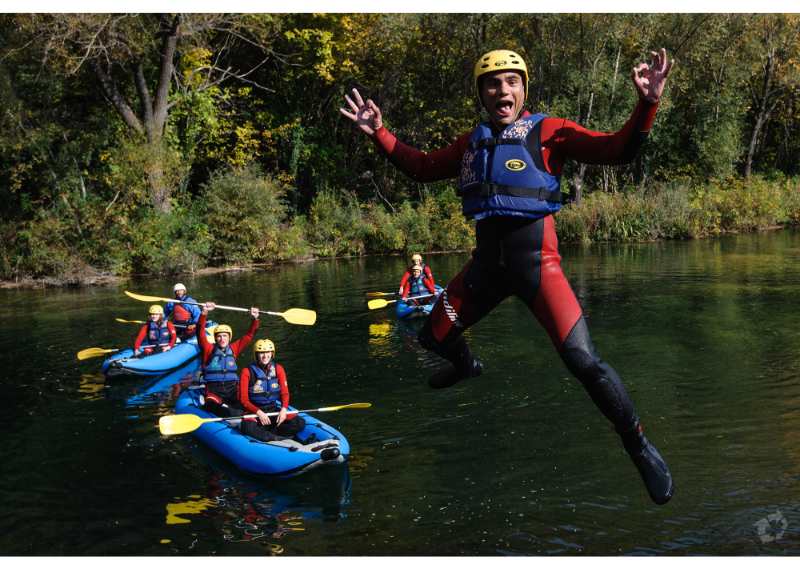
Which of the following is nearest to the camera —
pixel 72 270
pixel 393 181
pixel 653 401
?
pixel 653 401

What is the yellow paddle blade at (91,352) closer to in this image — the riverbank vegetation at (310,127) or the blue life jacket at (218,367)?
the blue life jacket at (218,367)

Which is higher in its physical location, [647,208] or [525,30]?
[525,30]

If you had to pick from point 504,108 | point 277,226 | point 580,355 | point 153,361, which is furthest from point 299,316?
point 277,226

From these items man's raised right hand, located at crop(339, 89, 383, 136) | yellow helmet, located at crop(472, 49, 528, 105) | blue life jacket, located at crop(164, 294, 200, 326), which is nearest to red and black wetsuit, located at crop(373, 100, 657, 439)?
yellow helmet, located at crop(472, 49, 528, 105)

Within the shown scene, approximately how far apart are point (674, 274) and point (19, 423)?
1538 centimetres

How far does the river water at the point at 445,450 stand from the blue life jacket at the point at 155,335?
1033 mm

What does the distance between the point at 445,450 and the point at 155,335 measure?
705cm

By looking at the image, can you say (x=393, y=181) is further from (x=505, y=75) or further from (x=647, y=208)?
(x=505, y=75)

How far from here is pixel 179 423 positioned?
30.2ft

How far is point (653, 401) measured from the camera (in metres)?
11.1

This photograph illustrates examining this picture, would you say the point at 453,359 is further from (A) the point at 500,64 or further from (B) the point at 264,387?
(B) the point at 264,387

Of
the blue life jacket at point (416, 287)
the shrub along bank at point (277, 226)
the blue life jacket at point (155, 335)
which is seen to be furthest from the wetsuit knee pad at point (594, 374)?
the shrub along bank at point (277, 226)

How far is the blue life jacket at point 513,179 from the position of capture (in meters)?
3.85

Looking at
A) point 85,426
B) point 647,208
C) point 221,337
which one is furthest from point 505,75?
point 647,208
